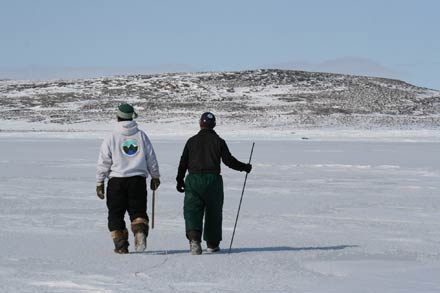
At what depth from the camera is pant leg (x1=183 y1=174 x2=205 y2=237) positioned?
8.37 m

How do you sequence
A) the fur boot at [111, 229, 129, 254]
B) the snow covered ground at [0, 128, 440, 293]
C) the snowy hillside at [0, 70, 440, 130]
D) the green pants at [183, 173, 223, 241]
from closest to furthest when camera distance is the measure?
the snow covered ground at [0, 128, 440, 293] < the fur boot at [111, 229, 129, 254] < the green pants at [183, 173, 223, 241] < the snowy hillside at [0, 70, 440, 130]

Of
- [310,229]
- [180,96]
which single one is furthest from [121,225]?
[180,96]

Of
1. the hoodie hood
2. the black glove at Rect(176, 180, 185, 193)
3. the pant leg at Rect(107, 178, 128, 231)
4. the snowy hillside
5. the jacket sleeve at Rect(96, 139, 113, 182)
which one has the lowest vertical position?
the snowy hillside

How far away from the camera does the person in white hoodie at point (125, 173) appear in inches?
323

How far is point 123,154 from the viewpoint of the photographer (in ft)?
27.0

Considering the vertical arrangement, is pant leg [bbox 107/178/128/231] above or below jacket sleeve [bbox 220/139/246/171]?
below

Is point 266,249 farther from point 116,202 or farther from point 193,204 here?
point 116,202

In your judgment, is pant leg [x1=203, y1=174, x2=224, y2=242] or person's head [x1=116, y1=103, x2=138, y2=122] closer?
person's head [x1=116, y1=103, x2=138, y2=122]

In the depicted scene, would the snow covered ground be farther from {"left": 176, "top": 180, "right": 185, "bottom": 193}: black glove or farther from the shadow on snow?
{"left": 176, "top": 180, "right": 185, "bottom": 193}: black glove

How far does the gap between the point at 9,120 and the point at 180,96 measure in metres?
25.5

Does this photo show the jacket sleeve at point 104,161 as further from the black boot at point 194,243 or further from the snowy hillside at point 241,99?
the snowy hillside at point 241,99

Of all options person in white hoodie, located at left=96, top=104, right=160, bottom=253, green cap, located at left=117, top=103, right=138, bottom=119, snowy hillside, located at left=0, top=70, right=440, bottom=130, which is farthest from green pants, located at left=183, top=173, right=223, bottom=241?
snowy hillside, located at left=0, top=70, right=440, bottom=130

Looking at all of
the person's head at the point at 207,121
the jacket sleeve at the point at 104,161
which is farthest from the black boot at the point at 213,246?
the jacket sleeve at the point at 104,161

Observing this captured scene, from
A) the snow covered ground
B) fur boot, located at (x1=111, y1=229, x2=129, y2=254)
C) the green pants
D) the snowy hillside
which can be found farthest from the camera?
the snowy hillside
